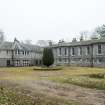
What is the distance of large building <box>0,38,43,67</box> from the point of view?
2685 inches

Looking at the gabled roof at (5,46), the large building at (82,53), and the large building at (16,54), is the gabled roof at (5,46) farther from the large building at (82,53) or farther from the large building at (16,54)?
the large building at (82,53)

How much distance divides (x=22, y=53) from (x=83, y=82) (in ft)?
158

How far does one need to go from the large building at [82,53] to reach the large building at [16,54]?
32.4ft

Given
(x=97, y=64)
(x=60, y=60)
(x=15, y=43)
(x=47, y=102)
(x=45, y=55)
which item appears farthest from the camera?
(x=15, y=43)

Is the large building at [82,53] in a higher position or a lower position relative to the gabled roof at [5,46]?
lower

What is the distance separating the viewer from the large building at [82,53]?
5616cm

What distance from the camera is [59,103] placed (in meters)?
14.4

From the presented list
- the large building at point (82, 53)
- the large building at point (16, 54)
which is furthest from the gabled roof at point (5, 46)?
the large building at point (82, 53)

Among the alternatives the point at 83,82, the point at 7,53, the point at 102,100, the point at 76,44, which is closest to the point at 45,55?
the point at 76,44

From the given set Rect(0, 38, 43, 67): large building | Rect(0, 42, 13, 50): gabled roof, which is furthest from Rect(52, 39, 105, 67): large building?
Rect(0, 42, 13, 50): gabled roof

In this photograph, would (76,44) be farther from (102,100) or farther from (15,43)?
(102,100)

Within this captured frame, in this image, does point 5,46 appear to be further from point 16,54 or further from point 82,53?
point 82,53

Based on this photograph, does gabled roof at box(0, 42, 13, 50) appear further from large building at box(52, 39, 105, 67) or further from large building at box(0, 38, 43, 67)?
large building at box(52, 39, 105, 67)

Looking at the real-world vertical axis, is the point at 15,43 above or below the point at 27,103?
above
